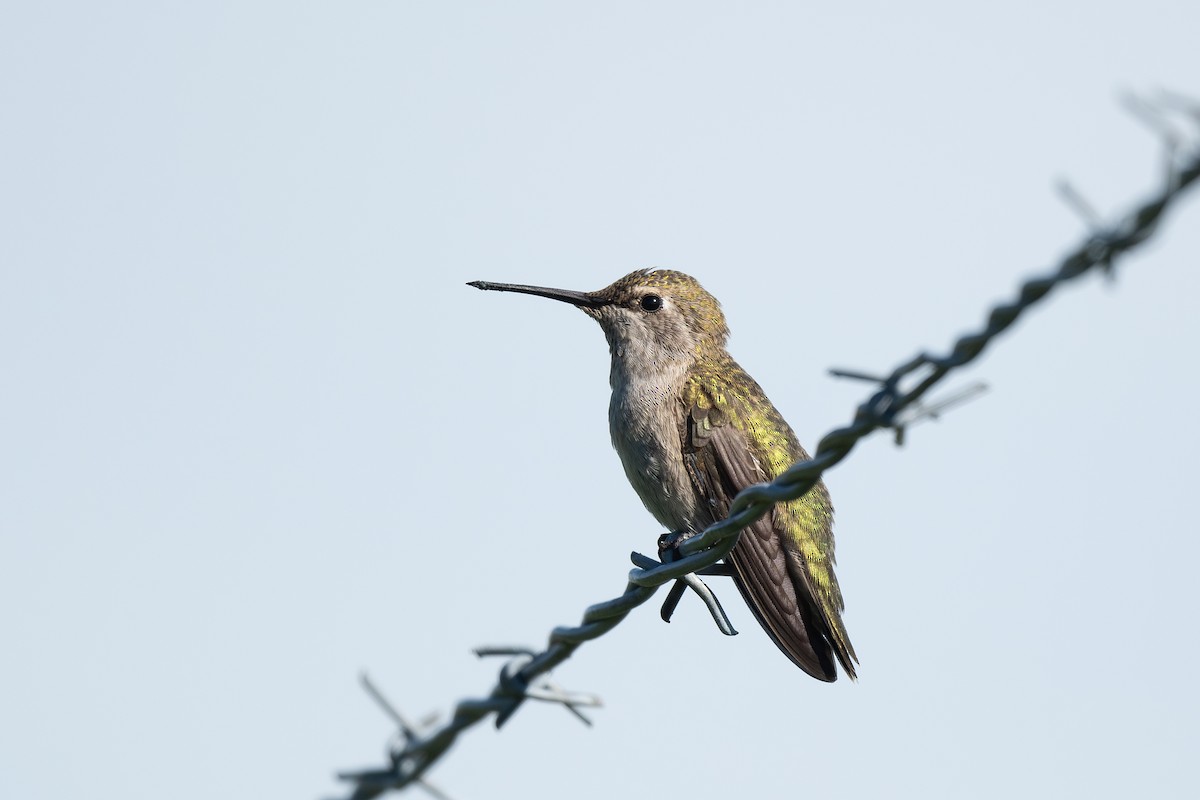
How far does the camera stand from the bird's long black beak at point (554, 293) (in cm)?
938

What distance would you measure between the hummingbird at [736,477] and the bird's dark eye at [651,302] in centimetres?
51

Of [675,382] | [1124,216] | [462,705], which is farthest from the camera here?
[675,382]

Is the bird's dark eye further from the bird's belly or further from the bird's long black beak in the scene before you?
the bird's belly

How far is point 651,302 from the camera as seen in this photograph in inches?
371

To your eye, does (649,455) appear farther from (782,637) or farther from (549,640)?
(549,640)

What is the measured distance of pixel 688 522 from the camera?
26.4ft

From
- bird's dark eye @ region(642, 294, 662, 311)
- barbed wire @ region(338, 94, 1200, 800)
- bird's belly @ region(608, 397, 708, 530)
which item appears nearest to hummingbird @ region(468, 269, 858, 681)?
bird's belly @ region(608, 397, 708, 530)

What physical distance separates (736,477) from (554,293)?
87.4 inches

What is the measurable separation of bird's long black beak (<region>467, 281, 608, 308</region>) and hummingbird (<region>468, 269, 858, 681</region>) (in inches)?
31.2

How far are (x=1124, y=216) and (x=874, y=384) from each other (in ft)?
2.89

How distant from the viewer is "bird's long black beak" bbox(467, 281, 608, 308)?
369 inches

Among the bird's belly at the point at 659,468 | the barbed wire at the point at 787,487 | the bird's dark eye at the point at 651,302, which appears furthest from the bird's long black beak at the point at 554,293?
the barbed wire at the point at 787,487

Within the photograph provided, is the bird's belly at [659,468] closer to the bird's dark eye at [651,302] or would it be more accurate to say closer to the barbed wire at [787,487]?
the bird's dark eye at [651,302]

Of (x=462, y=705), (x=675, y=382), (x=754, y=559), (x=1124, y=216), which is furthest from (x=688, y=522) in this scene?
(x=1124, y=216)
